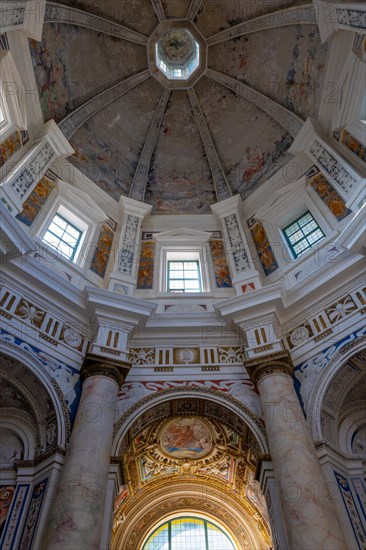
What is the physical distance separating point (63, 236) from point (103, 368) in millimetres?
4969

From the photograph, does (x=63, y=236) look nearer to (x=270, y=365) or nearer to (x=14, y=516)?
(x=270, y=365)

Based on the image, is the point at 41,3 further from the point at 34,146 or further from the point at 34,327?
the point at 34,327

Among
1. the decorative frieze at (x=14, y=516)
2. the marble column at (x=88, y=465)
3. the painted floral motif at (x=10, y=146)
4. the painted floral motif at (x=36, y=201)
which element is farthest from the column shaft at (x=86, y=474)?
the painted floral motif at (x=10, y=146)

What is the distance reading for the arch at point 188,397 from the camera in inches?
365

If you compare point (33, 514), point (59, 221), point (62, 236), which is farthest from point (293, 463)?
point (59, 221)

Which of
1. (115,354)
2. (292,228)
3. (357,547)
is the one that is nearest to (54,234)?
(115,354)

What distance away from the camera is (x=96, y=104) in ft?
53.1

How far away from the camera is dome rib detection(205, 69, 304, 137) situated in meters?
15.1

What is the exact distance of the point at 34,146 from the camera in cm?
1285

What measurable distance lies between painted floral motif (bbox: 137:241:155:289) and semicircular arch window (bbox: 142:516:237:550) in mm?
7400

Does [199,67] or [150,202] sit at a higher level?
[199,67]

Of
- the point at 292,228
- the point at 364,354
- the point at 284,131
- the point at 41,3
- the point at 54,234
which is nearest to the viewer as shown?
the point at 364,354

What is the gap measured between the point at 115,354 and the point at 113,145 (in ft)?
31.1

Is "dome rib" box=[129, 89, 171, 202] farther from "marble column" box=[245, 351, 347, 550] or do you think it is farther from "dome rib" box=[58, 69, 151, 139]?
"marble column" box=[245, 351, 347, 550]
